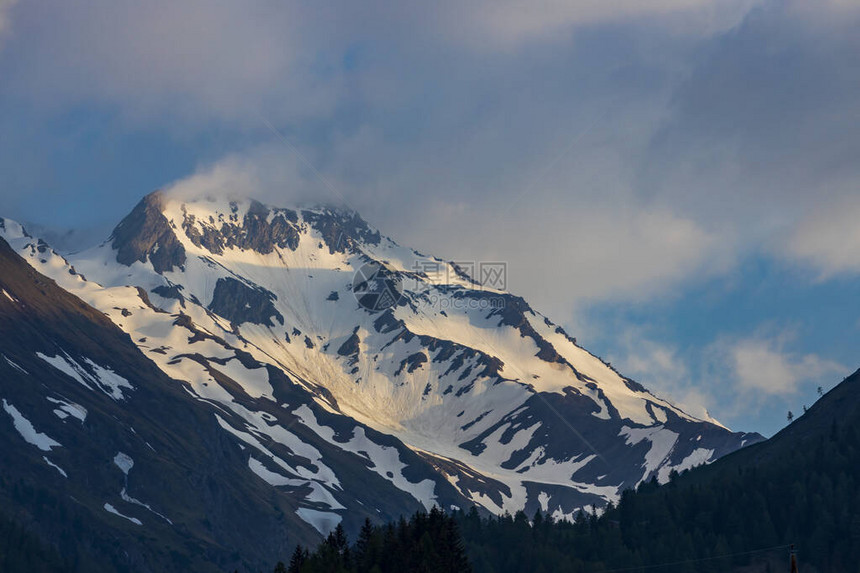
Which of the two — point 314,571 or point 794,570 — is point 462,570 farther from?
point 794,570

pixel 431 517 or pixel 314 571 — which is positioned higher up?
pixel 431 517

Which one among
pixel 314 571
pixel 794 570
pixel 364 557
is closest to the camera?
pixel 794 570

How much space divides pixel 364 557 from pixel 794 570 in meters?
79.4

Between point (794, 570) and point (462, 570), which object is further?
point (462, 570)

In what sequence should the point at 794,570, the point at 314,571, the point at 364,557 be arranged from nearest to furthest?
the point at 794,570 < the point at 314,571 < the point at 364,557

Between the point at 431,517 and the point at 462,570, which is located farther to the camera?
the point at 431,517

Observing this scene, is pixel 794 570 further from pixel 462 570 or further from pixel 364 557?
pixel 364 557

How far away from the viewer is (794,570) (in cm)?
9238

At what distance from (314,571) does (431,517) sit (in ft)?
72.5

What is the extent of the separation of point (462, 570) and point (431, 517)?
1575cm

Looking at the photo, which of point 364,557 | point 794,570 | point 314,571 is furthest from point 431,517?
point 794,570

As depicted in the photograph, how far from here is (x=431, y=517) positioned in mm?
164625

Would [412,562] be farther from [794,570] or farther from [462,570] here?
[794,570]

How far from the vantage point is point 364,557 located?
159375 mm
